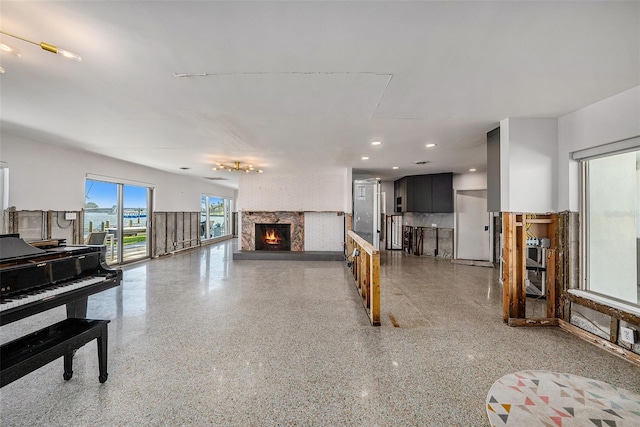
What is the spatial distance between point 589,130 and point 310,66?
→ 10.4ft

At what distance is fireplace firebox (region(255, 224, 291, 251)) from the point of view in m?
8.58

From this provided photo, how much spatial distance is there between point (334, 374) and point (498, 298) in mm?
3385

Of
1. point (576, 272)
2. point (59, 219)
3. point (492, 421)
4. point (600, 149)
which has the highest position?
point (600, 149)

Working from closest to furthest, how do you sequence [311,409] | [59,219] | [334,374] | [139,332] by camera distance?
1. [311,409]
2. [334,374]
3. [139,332]
4. [59,219]

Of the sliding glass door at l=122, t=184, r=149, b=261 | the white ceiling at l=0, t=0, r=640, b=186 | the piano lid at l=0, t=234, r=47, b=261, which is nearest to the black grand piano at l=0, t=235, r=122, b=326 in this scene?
the piano lid at l=0, t=234, r=47, b=261

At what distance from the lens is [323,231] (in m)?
8.42

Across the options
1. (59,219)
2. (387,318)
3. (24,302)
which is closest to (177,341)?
(24,302)

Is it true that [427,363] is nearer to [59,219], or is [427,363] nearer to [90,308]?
[90,308]

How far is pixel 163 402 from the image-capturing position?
6.34ft

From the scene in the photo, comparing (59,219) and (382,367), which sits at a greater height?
(59,219)

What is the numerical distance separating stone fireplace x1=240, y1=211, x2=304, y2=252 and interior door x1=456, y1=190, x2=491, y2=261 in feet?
15.4

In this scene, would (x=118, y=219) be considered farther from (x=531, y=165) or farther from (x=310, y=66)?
(x=531, y=165)

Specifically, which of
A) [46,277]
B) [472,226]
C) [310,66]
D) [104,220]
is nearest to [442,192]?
[472,226]

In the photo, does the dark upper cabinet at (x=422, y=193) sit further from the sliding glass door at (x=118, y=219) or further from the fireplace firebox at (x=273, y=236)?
the sliding glass door at (x=118, y=219)
